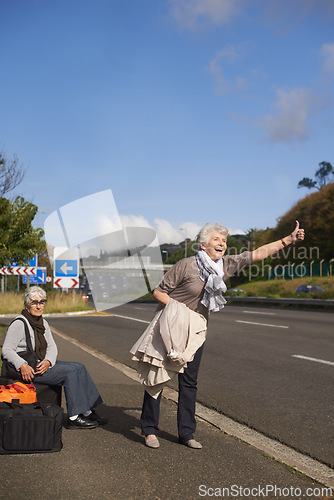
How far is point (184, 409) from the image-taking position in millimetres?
4555

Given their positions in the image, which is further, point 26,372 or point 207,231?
point 26,372

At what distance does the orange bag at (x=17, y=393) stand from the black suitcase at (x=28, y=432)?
0.54 feet

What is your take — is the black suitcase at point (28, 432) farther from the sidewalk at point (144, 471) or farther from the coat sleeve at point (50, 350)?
the coat sleeve at point (50, 350)

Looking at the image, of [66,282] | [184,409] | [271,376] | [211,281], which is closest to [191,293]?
[211,281]

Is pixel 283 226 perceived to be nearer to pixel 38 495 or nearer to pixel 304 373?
pixel 304 373

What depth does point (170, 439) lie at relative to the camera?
4.68 metres

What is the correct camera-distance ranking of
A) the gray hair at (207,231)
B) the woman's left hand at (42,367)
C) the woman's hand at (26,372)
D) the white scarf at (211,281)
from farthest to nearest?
the woman's left hand at (42,367) → the woman's hand at (26,372) → the gray hair at (207,231) → the white scarf at (211,281)

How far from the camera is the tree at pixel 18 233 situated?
11.7 metres

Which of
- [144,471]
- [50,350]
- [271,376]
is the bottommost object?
[271,376]

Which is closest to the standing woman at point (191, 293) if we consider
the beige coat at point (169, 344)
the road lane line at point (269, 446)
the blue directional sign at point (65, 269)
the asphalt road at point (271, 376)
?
the beige coat at point (169, 344)

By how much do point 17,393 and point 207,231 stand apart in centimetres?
214

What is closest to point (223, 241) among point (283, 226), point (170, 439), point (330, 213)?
point (170, 439)

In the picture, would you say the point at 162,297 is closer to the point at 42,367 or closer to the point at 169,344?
the point at 169,344

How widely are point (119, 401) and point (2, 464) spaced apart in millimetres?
2278
